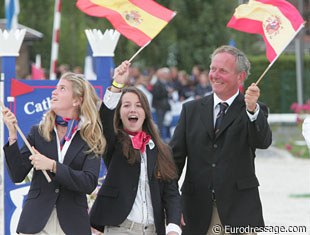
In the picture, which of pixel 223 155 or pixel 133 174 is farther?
pixel 223 155

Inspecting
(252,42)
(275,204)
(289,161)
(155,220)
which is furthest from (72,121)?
(252,42)

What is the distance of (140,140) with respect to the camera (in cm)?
585

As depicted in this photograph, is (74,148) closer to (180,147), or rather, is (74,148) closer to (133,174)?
(133,174)

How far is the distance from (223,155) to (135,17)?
1.43 meters

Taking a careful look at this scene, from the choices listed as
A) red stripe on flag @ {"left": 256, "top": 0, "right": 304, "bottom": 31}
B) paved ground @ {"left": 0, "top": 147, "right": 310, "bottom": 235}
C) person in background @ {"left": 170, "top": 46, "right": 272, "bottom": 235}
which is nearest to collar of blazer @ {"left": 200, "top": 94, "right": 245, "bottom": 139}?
person in background @ {"left": 170, "top": 46, "right": 272, "bottom": 235}

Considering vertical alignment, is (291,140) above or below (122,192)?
below

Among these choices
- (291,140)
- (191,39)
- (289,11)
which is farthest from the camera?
(191,39)

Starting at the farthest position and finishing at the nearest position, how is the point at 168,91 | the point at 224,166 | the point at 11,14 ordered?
the point at 168,91 → the point at 11,14 → the point at 224,166

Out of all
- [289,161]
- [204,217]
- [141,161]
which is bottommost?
[289,161]

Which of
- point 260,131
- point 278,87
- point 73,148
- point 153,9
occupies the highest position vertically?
point 153,9

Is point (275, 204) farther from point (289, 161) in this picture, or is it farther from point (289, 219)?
point (289, 161)

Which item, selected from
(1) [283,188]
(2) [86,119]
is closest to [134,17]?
(2) [86,119]

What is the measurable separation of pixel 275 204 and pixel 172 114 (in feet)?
33.8

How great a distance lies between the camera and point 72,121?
18.6 ft
